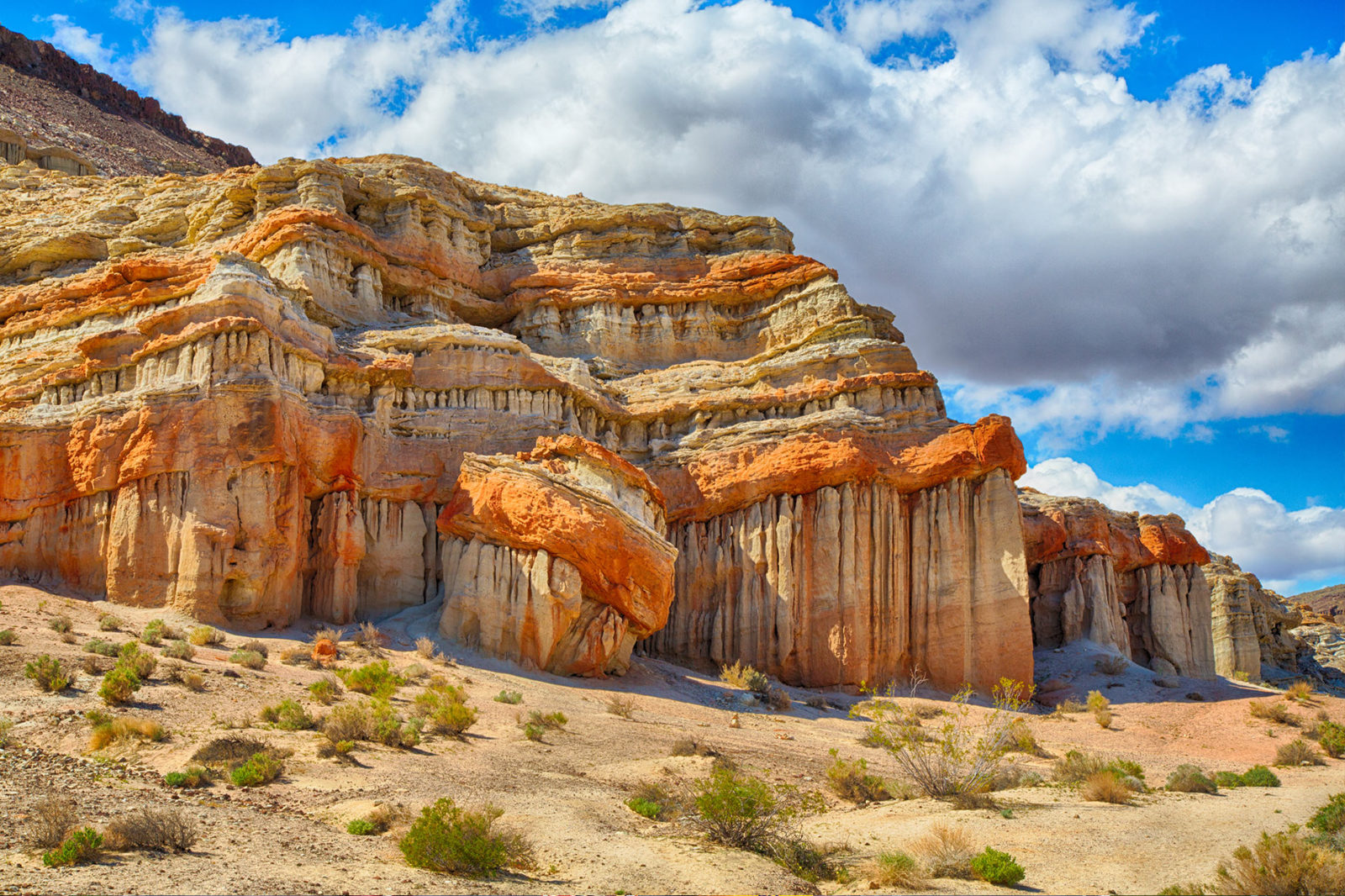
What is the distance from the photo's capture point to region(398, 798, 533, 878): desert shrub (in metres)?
12.0

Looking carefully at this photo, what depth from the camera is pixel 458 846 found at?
12.1 meters

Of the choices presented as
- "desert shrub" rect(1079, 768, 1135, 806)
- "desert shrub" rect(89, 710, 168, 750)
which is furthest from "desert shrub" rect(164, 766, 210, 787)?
"desert shrub" rect(1079, 768, 1135, 806)

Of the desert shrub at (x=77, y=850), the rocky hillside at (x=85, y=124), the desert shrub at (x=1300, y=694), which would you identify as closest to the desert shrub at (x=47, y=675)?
the desert shrub at (x=77, y=850)

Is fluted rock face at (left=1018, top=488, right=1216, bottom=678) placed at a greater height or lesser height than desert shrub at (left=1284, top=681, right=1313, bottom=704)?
greater

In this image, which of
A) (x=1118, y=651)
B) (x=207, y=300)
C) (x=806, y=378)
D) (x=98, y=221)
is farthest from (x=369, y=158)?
(x=1118, y=651)

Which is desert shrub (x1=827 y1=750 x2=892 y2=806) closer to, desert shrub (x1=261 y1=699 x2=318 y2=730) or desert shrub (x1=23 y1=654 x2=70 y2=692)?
desert shrub (x1=261 y1=699 x2=318 y2=730)

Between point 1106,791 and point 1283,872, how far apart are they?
19.7 feet

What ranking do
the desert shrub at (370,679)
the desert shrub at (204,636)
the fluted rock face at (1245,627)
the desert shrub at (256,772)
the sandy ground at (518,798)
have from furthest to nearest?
1. the fluted rock face at (1245,627)
2. the desert shrub at (204,636)
3. the desert shrub at (370,679)
4. the desert shrub at (256,772)
5. the sandy ground at (518,798)

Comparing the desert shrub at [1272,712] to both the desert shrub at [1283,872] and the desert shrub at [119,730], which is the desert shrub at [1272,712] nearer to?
the desert shrub at [1283,872]

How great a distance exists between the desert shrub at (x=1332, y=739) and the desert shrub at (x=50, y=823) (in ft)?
90.1

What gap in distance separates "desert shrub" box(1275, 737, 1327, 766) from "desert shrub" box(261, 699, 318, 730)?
72.8ft

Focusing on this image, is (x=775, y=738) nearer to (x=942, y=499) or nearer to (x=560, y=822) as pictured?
(x=560, y=822)

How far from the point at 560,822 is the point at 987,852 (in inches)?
230

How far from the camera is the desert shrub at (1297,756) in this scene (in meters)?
24.3
